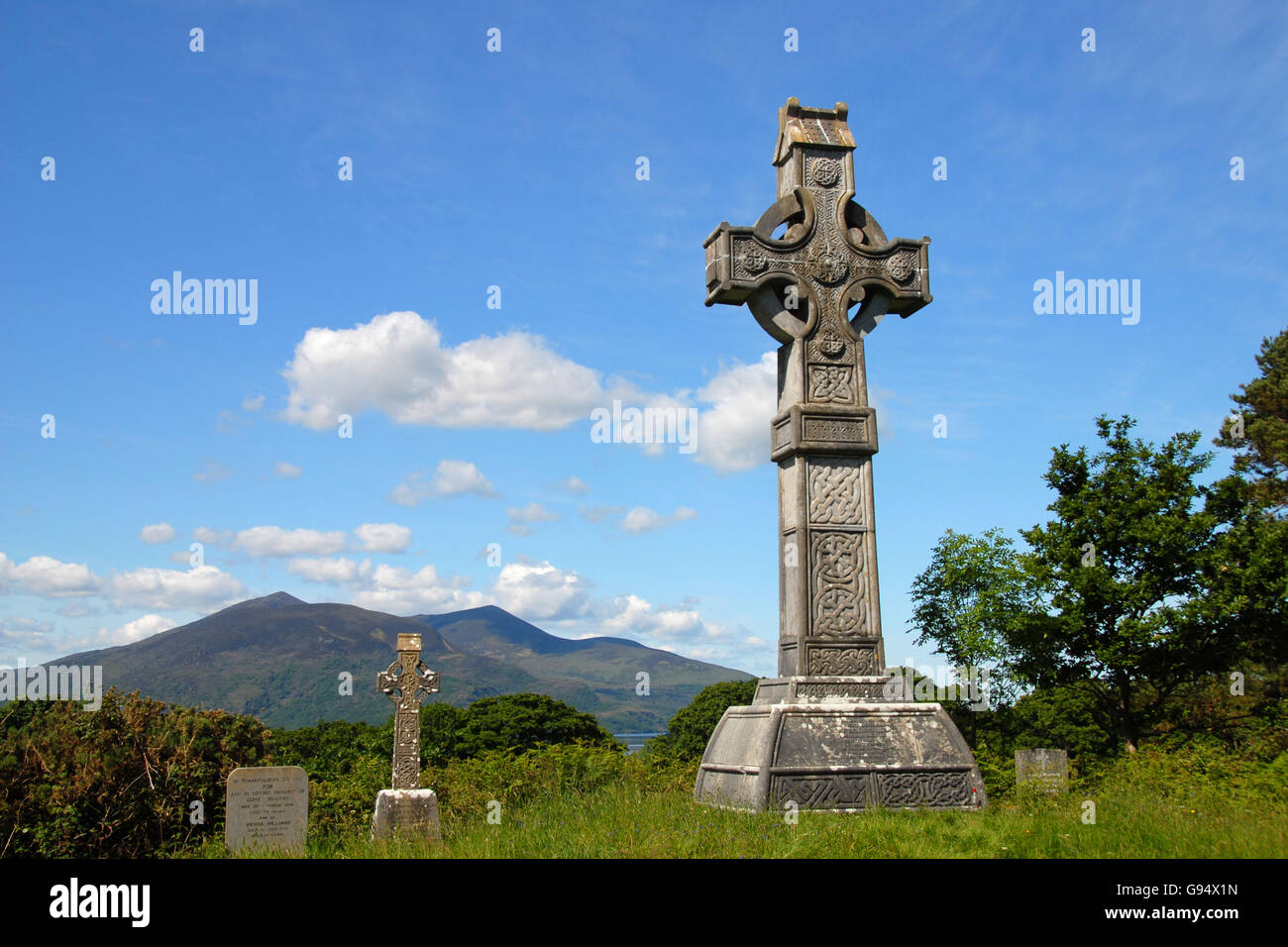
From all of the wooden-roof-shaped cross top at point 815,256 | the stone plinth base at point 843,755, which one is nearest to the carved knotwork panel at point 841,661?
the stone plinth base at point 843,755

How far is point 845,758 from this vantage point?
29.0 feet

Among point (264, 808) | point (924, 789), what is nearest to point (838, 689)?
point (924, 789)

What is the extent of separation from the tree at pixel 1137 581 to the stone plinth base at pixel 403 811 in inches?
618

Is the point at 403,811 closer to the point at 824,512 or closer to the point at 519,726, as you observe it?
the point at 824,512

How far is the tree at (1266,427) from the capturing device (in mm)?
26359

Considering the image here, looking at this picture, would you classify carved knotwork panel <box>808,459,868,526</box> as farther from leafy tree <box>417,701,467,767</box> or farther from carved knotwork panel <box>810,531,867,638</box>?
leafy tree <box>417,701,467,767</box>

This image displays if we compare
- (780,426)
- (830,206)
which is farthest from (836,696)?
(830,206)

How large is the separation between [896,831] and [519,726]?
703 inches

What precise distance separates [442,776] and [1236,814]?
30.7 ft

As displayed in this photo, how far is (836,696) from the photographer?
942 centimetres

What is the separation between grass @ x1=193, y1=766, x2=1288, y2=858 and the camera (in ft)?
21.6

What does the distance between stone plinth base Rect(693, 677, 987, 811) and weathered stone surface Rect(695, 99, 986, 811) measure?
0.01 meters

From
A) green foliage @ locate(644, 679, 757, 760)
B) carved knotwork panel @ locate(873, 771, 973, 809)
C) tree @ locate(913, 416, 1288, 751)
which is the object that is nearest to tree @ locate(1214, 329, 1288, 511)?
tree @ locate(913, 416, 1288, 751)
